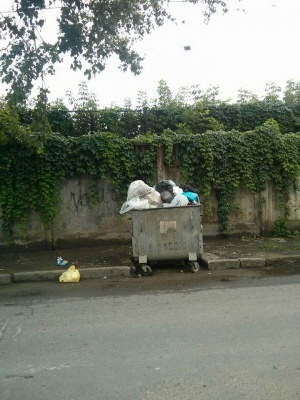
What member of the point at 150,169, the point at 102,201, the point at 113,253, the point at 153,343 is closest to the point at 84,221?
the point at 102,201

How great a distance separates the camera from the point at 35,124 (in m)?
8.78

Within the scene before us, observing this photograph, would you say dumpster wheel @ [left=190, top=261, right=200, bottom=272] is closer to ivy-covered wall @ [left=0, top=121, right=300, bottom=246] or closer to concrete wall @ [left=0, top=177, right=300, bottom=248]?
concrete wall @ [left=0, top=177, right=300, bottom=248]

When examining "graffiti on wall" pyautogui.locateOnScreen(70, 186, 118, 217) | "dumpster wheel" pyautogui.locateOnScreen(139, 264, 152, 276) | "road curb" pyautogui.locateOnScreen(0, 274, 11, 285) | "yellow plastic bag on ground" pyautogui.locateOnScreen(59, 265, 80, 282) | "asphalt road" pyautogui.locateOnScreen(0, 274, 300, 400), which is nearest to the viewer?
"asphalt road" pyautogui.locateOnScreen(0, 274, 300, 400)

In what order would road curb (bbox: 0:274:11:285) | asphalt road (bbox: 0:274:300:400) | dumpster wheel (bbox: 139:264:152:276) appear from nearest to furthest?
asphalt road (bbox: 0:274:300:400), road curb (bbox: 0:274:11:285), dumpster wheel (bbox: 139:264:152:276)

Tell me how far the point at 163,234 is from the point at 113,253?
2.14 metres

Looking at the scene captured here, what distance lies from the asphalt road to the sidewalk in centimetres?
102

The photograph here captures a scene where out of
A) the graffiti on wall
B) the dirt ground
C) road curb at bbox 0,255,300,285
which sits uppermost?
the graffiti on wall

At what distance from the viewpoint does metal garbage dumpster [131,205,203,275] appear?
768 cm

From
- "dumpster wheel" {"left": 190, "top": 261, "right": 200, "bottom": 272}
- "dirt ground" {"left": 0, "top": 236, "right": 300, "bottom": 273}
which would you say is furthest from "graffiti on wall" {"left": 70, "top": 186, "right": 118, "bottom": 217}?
"dumpster wheel" {"left": 190, "top": 261, "right": 200, "bottom": 272}

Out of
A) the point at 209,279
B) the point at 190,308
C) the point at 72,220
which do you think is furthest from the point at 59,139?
the point at 190,308

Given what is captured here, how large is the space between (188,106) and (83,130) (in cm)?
353

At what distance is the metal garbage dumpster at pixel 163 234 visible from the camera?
7.68 m

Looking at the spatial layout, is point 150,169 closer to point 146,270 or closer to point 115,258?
point 115,258

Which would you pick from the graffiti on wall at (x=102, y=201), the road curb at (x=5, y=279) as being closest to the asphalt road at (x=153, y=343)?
the road curb at (x=5, y=279)
